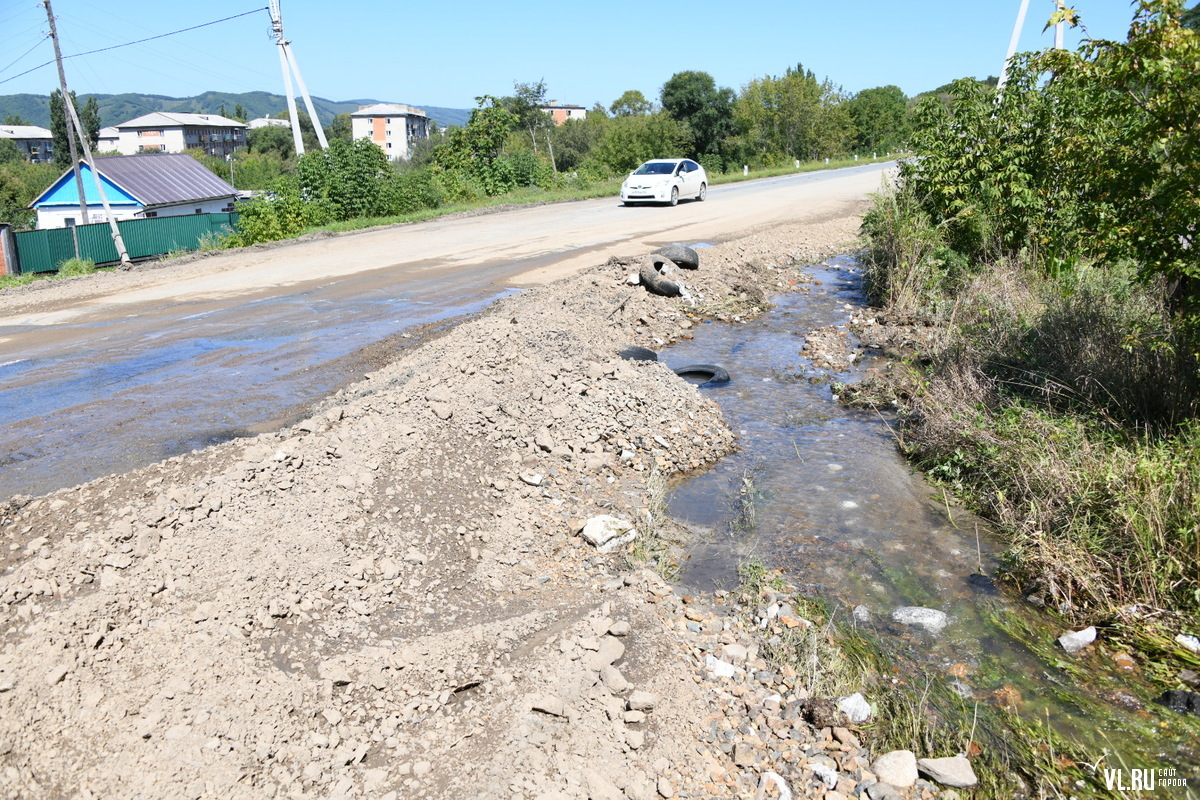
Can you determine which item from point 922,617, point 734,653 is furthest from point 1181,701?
point 734,653

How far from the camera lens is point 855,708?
4.59 m

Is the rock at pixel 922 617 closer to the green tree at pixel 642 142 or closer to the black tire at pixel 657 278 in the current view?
the black tire at pixel 657 278

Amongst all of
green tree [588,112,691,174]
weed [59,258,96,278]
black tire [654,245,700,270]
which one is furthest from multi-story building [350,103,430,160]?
black tire [654,245,700,270]

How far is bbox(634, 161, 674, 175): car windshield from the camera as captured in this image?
95.2 feet

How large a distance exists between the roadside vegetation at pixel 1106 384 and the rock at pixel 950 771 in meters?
1.67

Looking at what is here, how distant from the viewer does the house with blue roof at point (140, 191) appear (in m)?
46.2

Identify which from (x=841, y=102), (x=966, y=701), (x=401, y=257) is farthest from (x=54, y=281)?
(x=841, y=102)

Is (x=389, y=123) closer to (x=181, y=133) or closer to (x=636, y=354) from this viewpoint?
(x=181, y=133)

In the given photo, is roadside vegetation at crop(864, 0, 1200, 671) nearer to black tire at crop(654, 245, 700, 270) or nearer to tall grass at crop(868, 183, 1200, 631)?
tall grass at crop(868, 183, 1200, 631)

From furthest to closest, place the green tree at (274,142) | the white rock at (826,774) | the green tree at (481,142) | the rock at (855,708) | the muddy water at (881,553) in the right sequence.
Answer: the green tree at (274,142), the green tree at (481,142), the muddy water at (881,553), the rock at (855,708), the white rock at (826,774)

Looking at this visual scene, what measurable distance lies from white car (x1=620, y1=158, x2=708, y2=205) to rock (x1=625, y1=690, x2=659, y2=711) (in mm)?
25461

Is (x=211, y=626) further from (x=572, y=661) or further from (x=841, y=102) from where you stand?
(x=841, y=102)

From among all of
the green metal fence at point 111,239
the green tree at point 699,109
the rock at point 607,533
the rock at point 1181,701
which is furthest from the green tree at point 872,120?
the rock at point 1181,701

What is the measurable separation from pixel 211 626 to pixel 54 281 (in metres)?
17.2
